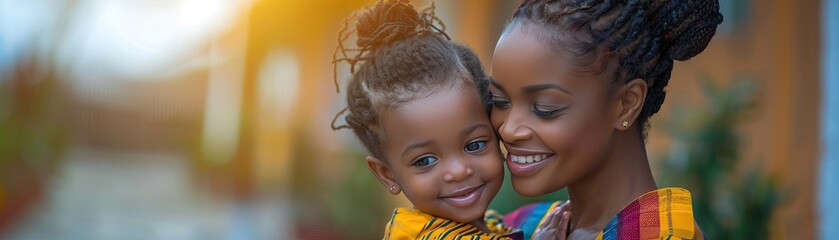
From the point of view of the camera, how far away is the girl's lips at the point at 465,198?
252cm

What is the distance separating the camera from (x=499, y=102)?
7.86ft

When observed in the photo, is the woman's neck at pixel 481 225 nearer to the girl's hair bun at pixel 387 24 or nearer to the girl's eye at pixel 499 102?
the girl's eye at pixel 499 102

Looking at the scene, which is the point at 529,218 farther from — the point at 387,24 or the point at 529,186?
the point at 387,24

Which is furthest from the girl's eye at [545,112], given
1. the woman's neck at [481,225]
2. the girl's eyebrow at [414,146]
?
the woman's neck at [481,225]

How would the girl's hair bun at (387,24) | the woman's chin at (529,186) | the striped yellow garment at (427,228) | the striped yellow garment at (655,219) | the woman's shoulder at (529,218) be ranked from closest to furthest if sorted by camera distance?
the striped yellow garment at (655,219) < the woman's chin at (529,186) < the striped yellow garment at (427,228) < the girl's hair bun at (387,24) < the woman's shoulder at (529,218)

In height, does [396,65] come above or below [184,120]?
above

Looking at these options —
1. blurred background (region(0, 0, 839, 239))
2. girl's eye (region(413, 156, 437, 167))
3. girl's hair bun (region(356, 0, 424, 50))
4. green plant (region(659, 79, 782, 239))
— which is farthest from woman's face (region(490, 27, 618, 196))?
blurred background (region(0, 0, 839, 239))

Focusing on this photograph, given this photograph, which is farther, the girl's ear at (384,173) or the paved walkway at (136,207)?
the paved walkway at (136,207)

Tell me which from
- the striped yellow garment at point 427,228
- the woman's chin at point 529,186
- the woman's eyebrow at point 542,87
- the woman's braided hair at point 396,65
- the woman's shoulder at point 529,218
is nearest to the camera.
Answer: the woman's eyebrow at point 542,87

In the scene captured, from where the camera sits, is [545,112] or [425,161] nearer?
[545,112]

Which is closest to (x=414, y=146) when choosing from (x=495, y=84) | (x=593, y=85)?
(x=495, y=84)

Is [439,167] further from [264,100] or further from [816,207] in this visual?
[264,100]

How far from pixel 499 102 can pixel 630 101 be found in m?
0.31

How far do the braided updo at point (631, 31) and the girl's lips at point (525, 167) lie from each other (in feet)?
0.78
